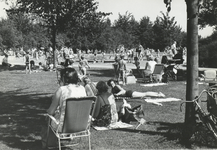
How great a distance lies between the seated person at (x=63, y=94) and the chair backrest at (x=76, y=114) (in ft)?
0.49

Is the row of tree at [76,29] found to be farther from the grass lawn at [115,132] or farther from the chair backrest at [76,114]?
the chair backrest at [76,114]

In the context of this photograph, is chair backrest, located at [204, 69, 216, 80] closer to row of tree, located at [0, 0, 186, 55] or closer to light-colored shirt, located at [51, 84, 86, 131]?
light-colored shirt, located at [51, 84, 86, 131]

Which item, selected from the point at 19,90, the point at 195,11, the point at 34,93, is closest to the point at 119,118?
the point at 195,11

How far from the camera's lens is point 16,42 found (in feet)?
146

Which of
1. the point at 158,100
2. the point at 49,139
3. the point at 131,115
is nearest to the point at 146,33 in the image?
the point at 158,100

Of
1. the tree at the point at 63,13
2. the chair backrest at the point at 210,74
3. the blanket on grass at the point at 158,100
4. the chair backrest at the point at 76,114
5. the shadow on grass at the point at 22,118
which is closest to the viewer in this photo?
the chair backrest at the point at 76,114

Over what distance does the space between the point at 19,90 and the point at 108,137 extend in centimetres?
865

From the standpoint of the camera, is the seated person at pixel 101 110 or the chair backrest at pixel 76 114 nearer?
the chair backrest at pixel 76 114

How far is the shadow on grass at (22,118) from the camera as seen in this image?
5.91m

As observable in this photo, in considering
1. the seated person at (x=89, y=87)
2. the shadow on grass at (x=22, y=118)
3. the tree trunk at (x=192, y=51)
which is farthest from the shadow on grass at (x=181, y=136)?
the shadow on grass at (x=22, y=118)

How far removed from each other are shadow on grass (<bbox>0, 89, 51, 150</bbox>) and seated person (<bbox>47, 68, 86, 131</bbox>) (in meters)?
0.86

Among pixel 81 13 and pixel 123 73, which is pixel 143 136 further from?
pixel 81 13

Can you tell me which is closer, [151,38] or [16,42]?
[16,42]

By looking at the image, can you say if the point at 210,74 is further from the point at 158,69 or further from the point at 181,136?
the point at 158,69
